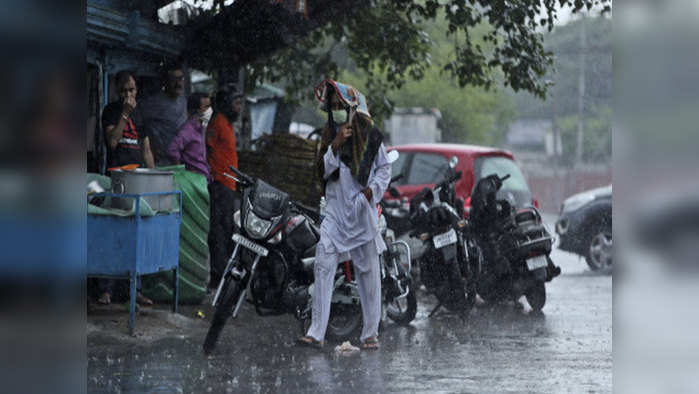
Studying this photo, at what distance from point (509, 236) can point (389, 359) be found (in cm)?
310

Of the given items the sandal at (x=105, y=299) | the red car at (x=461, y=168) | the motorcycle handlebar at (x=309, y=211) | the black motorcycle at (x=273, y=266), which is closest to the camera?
the black motorcycle at (x=273, y=266)

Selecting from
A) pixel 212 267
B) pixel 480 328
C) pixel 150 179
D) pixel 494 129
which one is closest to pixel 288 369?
pixel 150 179

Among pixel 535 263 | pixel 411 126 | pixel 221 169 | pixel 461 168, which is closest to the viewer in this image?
pixel 221 169

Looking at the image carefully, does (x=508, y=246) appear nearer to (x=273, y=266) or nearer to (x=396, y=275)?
(x=396, y=275)

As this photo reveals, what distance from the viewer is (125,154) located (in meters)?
7.88

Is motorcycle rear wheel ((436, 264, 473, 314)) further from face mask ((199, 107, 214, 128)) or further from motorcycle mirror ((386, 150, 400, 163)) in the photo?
face mask ((199, 107, 214, 128))

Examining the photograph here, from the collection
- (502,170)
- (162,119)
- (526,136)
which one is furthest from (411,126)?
(526,136)

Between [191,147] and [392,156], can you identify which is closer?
[392,156]

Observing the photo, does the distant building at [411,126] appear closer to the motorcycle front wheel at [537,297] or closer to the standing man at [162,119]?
the standing man at [162,119]

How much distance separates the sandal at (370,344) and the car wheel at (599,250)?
7295 mm

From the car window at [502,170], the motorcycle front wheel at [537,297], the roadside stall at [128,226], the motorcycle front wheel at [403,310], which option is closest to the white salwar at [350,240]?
the motorcycle front wheel at [403,310]

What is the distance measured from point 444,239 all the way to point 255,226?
2.35 m

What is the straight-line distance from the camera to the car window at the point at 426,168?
12.1m

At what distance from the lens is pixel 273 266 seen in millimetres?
6953
